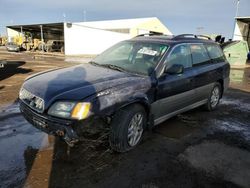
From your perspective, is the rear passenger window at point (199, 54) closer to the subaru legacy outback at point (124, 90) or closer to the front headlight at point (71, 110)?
the subaru legacy outback at point (124, 90)

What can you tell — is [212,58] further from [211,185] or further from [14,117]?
[14,117]

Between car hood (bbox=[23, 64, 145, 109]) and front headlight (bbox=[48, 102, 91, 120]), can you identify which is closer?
front headlight (bbox=[48, 102, 91, 120])

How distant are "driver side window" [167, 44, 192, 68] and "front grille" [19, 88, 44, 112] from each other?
2.21 metres

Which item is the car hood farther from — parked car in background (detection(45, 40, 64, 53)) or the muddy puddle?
parked car in background (detection(45, 40, 64, 53))

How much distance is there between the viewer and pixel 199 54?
16.4ft

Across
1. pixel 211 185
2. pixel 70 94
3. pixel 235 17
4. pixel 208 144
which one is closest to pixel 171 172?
pixel 211 185

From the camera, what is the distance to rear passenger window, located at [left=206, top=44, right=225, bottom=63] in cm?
545

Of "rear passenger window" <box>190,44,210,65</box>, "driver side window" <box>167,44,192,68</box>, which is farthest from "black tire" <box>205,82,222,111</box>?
"driver side window" <box>167,44,192,68</box>

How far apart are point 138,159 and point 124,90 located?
106cm

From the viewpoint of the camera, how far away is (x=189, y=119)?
5.25 m

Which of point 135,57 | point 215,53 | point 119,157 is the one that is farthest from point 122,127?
point 215,53

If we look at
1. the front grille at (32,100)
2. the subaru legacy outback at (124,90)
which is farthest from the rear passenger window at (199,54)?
the front grille at (32,100)

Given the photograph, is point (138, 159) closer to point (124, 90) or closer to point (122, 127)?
point (122, 127)

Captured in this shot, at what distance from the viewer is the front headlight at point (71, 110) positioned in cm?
287
